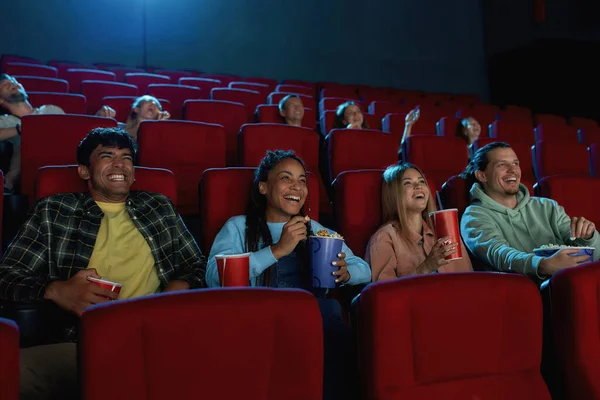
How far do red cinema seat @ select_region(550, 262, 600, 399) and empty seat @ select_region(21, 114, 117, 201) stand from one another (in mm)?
653

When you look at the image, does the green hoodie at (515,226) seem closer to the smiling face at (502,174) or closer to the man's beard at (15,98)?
the smiling face at (502,174)

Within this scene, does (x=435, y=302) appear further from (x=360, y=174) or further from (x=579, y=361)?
(x=360, y=174)

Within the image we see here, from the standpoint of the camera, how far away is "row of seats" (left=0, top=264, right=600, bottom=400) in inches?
10.0

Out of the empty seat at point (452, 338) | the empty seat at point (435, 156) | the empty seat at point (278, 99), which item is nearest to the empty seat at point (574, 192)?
the empty seat at point (435, 156)

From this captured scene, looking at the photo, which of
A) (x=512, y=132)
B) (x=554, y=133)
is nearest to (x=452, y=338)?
(x=512, y=132)

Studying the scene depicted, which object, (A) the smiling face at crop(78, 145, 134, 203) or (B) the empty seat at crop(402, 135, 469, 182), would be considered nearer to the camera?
(A) the smiling face at crop(78, 145, 134, 203)

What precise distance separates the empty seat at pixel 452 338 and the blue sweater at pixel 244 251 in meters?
0.20

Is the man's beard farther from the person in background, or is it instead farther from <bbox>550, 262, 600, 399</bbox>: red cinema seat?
<bbox>550, 262, 600, 399</bbox>: red cinema seat

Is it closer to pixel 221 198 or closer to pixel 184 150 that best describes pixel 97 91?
pixel 184 150

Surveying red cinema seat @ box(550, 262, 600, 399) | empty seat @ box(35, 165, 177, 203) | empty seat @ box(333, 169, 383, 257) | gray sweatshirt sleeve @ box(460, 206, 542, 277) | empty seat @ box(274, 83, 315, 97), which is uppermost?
empty seat @ box(274, 83, 315, 97)

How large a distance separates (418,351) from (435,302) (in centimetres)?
3

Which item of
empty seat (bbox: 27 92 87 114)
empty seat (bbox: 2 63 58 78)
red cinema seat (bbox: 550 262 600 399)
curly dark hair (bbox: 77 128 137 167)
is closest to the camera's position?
red cinema seat (bbox: 550 262 600 399)

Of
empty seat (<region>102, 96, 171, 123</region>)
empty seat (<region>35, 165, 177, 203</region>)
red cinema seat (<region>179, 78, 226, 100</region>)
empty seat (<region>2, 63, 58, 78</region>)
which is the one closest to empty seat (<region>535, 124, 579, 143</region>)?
red cinema seat (<region>179, 78, 226, 100</region>)

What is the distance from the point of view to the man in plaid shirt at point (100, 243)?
1.46ft
